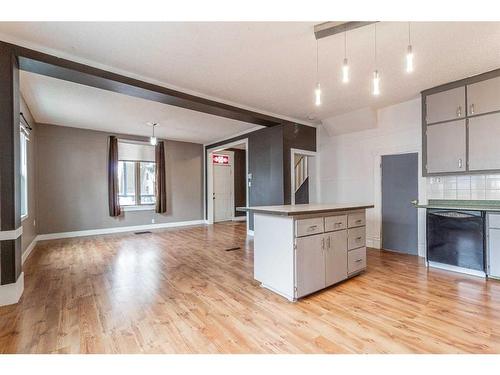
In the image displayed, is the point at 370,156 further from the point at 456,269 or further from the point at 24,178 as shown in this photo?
the point at 24,178

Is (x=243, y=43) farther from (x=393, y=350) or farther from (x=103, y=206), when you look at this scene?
(x=103, y=206)

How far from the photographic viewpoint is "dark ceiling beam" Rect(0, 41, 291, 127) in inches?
102

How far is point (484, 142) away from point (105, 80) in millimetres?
5105

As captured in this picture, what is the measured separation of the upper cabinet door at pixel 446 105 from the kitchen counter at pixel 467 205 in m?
1.27

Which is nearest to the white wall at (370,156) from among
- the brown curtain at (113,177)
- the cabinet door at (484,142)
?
the cabinet door at (484,142)

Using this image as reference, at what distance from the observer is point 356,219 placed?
10.4 feet

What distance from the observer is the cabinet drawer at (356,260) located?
3.07 metres

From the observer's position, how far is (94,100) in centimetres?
418

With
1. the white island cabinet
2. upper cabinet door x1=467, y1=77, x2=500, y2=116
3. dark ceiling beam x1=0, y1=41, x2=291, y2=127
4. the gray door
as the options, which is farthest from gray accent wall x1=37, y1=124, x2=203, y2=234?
upper cabinet door x1=467, y1=77, x2=500, y2=116

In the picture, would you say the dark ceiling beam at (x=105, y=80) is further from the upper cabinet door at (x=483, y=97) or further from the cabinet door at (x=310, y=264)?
the upper cabinet door at (x=483, y=97)

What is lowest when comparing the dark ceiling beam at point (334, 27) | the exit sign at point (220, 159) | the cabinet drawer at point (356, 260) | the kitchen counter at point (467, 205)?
the cabinet drawer at point (356, 260)

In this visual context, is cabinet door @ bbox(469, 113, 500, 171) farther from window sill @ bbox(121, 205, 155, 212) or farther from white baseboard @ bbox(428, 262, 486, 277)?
window sill @ bbox(121, 205, 155, 212)

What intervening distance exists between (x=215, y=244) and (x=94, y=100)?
3522 mm
